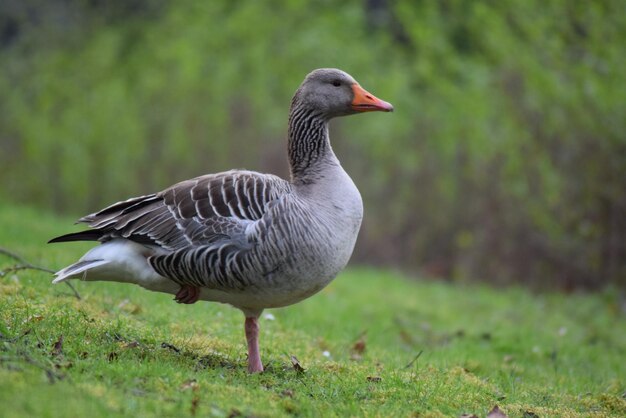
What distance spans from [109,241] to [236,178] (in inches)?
46.4

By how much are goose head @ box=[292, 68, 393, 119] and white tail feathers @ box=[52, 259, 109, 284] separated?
2.16m

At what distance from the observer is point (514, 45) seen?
1912 cm

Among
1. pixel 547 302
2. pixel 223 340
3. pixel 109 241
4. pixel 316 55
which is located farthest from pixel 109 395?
pixel 316 55

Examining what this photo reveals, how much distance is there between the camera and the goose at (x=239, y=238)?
5703 mm

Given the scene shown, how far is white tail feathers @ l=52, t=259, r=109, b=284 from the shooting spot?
5.81 meters

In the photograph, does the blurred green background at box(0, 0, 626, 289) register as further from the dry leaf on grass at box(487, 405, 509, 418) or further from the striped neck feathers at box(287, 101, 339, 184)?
the dry leaf on grass at box(487, 405, 509, 418)

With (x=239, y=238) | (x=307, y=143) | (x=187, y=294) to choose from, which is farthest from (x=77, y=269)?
(x=307, y=143)

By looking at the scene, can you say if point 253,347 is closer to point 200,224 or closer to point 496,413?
point 200,224

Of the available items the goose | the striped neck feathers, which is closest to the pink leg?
the goose

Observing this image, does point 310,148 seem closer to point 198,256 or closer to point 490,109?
point 198,256

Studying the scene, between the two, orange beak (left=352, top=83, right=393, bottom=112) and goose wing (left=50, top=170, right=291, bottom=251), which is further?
orange beak (left=352, top=83, right=393, bottom=112)

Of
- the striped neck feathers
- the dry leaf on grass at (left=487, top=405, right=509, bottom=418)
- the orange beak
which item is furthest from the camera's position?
the orange beak

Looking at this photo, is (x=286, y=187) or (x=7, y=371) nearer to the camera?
(x=7, y=371)

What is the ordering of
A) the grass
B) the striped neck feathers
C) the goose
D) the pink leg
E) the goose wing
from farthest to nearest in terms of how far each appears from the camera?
the striped neck feathers < the pink leg < the goose wing < the goose < the grass
